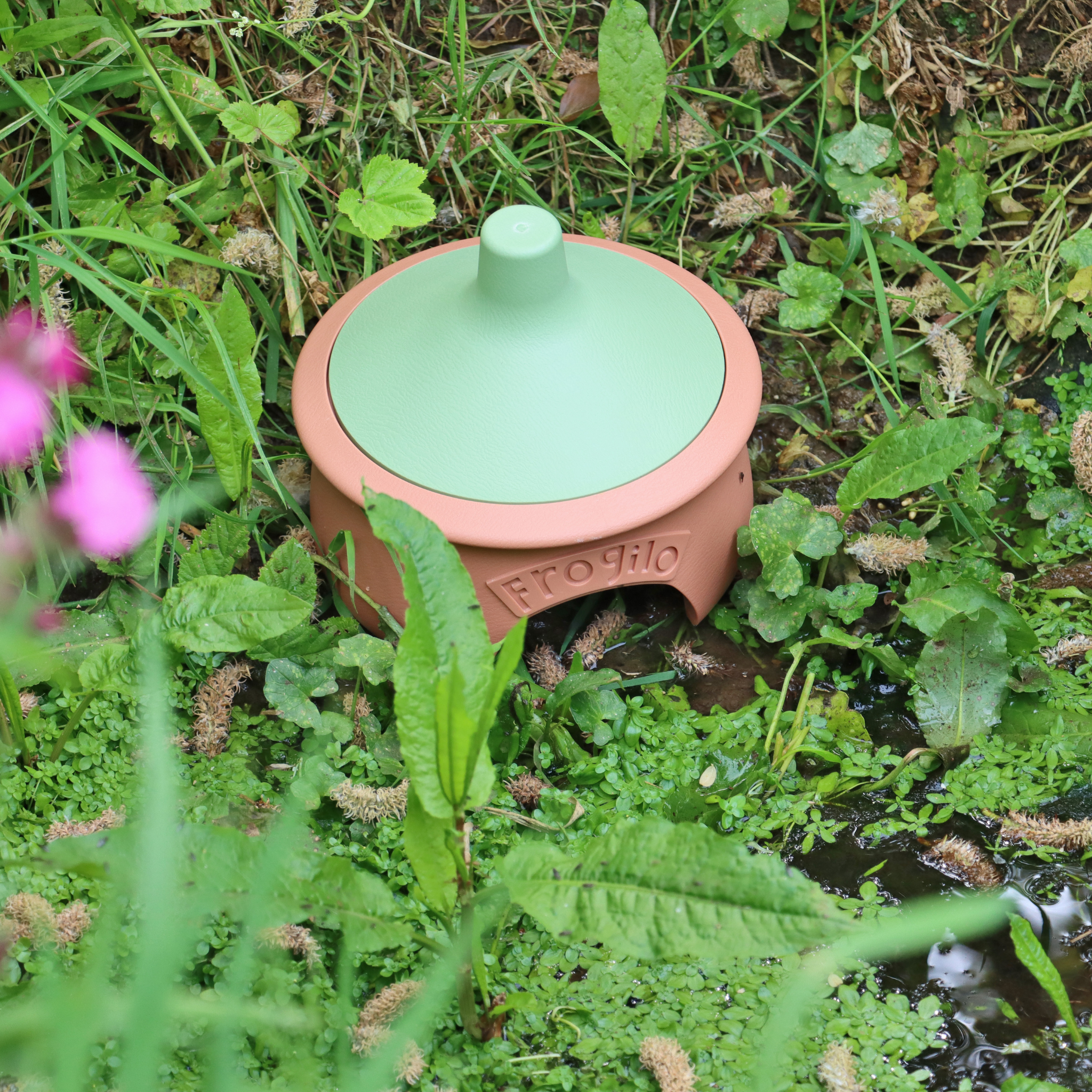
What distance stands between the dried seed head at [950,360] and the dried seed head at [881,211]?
0.79 ft

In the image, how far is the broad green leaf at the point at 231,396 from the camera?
5.59 ft

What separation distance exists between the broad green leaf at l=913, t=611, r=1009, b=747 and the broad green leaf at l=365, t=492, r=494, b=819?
776 mm

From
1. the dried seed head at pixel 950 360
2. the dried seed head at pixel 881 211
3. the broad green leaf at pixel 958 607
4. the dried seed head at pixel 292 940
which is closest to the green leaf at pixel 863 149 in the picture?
the dried seed head at pixel 881 211

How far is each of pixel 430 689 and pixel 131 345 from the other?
111cm

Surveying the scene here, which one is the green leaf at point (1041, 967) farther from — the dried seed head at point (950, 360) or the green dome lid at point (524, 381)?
the dried seed head at point (950, 360)

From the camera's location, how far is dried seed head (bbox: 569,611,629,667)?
5.79ft

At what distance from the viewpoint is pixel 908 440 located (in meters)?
1.70

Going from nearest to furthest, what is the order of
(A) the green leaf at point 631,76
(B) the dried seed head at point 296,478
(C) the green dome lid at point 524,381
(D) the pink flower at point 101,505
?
(D) the pink flower at point 101,505, (C) the green dome lid at point 524,381, (B) the dried seed head at point 296,478, (A) the green leaf at point 631,76

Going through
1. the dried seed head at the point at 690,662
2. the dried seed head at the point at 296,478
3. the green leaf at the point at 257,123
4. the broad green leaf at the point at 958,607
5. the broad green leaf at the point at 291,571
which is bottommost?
the dried seed head at the point at 690,662

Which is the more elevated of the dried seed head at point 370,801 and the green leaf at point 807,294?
the green leaf at point 807,294

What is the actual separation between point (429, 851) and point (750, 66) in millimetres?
1986

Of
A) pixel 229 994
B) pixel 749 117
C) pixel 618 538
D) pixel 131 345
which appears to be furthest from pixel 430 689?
pixel 749 117

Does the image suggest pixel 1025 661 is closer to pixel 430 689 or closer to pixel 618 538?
pixel 618 538

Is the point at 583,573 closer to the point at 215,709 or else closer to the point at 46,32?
the point at 215,709
